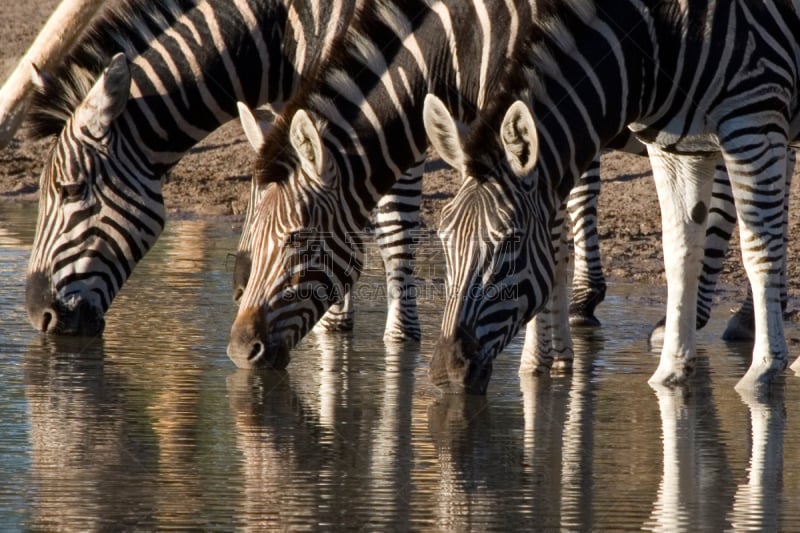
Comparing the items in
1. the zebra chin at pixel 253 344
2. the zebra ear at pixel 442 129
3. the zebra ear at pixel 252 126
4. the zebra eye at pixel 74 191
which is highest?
the zebra ear at pixel 252 126

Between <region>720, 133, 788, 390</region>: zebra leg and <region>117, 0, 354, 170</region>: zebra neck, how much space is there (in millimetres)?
2628

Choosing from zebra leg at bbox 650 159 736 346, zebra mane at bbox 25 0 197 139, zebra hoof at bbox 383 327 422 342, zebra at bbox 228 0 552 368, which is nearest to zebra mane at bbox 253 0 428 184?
zebra at bbox 228 0 552 368

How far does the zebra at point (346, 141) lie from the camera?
836cm

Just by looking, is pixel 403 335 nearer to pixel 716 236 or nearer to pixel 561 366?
pixel 561 366

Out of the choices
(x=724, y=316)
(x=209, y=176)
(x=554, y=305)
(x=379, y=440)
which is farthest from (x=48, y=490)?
(x=209, y=176)

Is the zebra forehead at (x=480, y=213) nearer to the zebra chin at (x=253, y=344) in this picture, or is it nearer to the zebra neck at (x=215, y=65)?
the zebra chin at (x=253, y=344)

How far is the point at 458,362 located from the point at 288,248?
1355mm

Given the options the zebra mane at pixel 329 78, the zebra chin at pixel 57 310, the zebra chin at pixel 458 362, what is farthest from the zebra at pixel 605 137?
the zebra chin at pixel 57 310

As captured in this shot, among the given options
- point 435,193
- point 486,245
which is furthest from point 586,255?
point 435,193

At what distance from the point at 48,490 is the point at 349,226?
3053 mm

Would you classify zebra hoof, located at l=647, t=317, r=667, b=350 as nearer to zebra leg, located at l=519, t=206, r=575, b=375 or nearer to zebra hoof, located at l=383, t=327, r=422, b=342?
zebra leg, located at l=519, t=206, r=575, b=375

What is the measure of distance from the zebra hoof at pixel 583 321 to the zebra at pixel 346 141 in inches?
94.2

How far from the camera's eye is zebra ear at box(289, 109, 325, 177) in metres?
8.18

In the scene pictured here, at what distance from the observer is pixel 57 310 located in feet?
30.3
